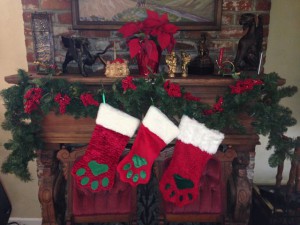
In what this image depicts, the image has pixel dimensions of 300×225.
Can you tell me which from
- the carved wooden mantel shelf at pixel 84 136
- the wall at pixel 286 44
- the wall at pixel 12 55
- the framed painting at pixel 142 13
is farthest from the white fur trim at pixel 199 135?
the wall at pixel 12 55

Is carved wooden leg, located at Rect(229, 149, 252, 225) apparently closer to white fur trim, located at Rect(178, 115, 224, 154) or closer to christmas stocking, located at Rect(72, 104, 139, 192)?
white fur trim, located at Rect(178, 115, 224, 154)

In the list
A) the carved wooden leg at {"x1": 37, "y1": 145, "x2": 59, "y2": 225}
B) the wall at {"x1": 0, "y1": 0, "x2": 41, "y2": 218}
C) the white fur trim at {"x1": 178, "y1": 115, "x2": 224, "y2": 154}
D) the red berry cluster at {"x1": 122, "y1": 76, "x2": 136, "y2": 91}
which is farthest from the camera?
the wall at {"x1": 0, "y1": 0, "x2": 41, "y2": 218}

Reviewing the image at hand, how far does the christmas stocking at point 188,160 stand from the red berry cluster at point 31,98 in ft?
2.24

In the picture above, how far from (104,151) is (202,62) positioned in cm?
67

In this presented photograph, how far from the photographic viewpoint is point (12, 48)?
1724 mm

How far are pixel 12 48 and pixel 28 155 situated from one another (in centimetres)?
70

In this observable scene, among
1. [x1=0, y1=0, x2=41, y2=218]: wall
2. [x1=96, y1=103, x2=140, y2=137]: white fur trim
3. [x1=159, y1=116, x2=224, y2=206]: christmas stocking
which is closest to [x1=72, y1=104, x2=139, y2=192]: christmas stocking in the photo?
[x1=96, y1=103, x2=140, y2=137]: white fur trim

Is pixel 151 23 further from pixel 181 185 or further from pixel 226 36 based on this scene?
pixel 181 185

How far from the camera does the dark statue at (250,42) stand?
1459mm

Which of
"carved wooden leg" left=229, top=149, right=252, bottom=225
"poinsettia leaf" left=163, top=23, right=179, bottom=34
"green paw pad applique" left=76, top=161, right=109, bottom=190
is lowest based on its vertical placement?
"carved wooden leg" left=229, top=149, right=252, bottom=225

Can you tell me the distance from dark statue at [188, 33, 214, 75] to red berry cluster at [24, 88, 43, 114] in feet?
2.53

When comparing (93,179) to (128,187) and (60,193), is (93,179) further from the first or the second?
(60,193)

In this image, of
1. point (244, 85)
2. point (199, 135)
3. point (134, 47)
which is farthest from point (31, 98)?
point (244, 85)

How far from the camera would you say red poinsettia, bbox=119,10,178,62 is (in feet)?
4.38
